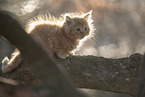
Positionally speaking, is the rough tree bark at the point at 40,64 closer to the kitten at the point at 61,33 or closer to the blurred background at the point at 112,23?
the kitten at the point at 61,33

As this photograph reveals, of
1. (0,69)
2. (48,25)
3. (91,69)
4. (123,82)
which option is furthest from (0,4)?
(123,82)

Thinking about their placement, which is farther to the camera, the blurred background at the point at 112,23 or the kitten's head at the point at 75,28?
the blurred background at the point at 112,23

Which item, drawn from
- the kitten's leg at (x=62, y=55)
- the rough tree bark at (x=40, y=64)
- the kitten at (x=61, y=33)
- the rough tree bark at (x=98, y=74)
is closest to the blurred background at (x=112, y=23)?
the kitten at (x=61, y=33)

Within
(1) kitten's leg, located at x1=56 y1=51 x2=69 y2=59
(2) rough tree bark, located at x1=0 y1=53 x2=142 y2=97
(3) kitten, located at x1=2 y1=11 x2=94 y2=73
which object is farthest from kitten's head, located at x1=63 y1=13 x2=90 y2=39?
(2) rough tree bark, located at x1=0 y1=53 x2=142 y2=97

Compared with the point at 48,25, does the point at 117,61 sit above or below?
below

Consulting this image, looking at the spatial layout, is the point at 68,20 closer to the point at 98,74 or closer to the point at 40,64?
the point at 98,74

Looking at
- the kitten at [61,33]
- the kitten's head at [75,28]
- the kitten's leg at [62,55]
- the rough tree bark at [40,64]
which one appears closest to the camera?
the rough tree bark at [40,64]

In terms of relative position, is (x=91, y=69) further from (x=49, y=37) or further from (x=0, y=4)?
(x=0, y=4)
